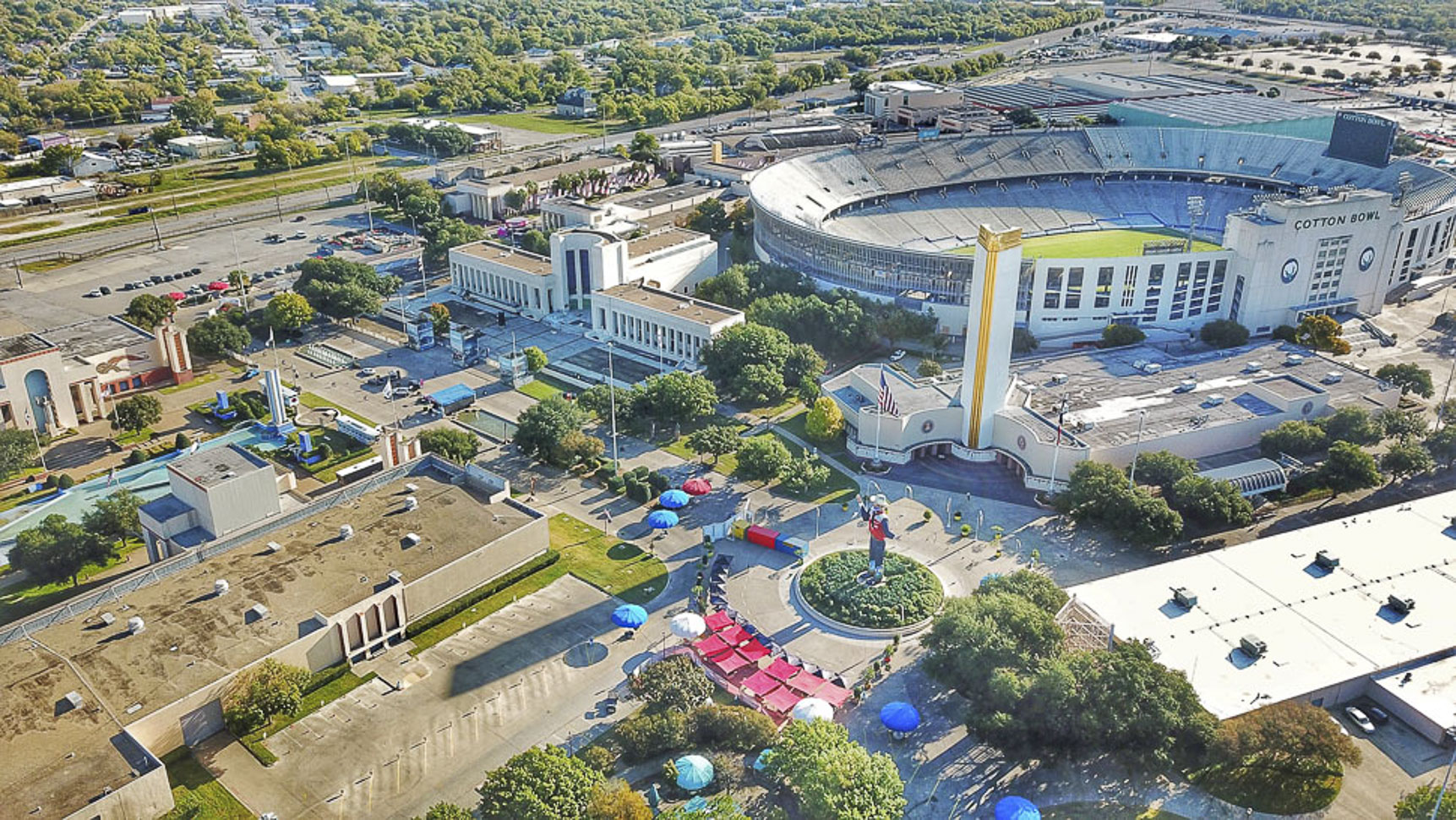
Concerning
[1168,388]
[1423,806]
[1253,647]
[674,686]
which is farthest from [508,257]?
[1423,806]

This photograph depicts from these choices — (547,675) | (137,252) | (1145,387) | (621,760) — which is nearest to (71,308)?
(137,252)

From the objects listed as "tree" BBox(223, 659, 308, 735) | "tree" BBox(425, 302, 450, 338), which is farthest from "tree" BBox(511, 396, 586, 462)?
"tree" BBox(223, 659, 308, 735)

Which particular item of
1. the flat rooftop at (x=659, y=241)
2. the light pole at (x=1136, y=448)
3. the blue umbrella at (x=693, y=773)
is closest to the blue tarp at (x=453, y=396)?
the flat rooftop at (x=659, y=241)

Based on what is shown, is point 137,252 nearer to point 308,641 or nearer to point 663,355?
point 663,355

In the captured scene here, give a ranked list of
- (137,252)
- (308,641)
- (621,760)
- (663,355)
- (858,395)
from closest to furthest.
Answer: (621,760), (308,641), (858,395), (663,355), (137,252)

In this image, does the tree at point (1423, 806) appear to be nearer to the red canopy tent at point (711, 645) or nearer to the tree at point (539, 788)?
the red canopy tent at point (711, 645)

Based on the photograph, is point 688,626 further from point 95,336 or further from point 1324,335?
point 1324,335
